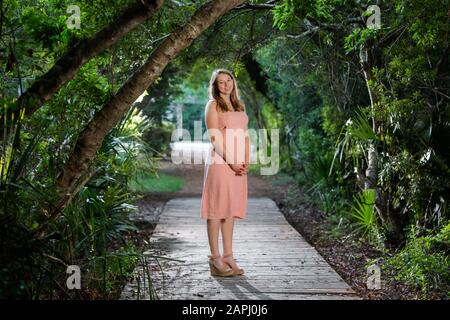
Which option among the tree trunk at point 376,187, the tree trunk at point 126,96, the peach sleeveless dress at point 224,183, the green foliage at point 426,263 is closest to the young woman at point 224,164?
the peach sleeveless dress at point 224,183

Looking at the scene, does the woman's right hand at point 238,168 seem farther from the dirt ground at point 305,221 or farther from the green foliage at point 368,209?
the green foliage at point 368,209

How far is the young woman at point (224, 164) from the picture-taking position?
551 cm

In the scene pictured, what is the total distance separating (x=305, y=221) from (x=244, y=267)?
13.0ft

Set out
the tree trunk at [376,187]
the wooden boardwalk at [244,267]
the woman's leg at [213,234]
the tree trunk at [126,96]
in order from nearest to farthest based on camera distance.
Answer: the tree trunk at [126,96] < the wooden boardwalk at [244,267] < the woman's leg at [213,234] < the tree trunk at [376,187]

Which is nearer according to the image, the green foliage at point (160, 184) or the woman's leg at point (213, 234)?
the woman's leg at point (213, 234)

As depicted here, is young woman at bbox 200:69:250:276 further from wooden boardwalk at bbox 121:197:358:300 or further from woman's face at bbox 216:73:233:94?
wooden boardwalk at bbox 121:197:358:300

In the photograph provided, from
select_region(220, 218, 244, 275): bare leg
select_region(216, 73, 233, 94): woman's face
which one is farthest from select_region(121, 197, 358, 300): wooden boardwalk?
select_region(216, 73, 233, 94): woman's face

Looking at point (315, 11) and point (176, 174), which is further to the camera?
point (176, 174)

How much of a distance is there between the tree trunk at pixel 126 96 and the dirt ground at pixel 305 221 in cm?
260
